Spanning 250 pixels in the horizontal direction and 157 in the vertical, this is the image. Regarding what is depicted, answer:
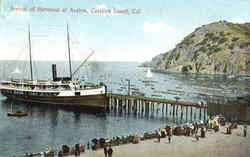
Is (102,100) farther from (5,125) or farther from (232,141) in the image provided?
(232,141)

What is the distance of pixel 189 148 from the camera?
25.4m

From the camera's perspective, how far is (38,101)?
70.9 meters

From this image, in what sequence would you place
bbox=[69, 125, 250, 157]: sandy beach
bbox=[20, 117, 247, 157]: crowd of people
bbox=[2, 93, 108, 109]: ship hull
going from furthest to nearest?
bbox=[2, 93, 108, 109]: ship hull < bbox=[20, 117, 247, 157]: crowd of people < bbox=[69, 125, 250, 157]: sandy beach

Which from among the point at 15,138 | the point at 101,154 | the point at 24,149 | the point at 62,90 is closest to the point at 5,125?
the point at 15,138

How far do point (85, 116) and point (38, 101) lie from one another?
17.5 m

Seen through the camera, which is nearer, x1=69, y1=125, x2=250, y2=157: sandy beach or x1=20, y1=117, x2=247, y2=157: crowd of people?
x1=69, y1=125, x2=250, y2=157: sandy beach

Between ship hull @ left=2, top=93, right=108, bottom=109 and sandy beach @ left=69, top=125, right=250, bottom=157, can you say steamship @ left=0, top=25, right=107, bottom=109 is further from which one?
sandy beach @ left=69, top=125, right=250, bottom=157

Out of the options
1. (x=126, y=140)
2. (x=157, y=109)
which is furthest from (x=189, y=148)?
(x=157, y=109)

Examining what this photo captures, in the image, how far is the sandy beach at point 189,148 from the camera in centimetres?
2394

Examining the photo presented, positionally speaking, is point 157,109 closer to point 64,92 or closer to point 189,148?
point 64,92

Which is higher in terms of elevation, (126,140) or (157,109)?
(126,140)

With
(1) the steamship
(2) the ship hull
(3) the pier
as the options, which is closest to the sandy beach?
(3) the pier

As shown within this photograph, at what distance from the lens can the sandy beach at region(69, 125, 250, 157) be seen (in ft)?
78.5

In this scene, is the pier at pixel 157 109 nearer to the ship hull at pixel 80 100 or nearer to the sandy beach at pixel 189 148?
the ship hull at pixel 80 100
